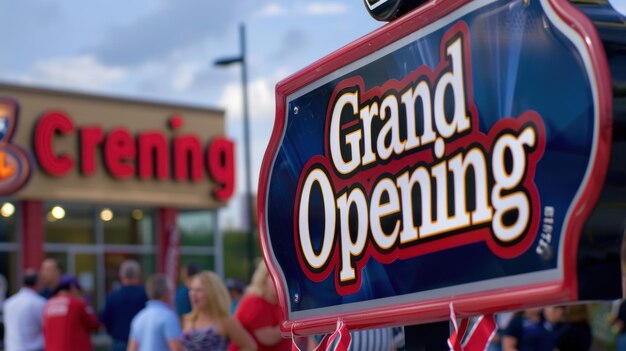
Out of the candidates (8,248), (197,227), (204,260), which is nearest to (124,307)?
(8,248)

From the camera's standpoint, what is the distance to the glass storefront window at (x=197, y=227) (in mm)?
25977

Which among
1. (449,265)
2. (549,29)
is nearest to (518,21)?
(549,29)

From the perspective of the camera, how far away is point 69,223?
23406 millimetres

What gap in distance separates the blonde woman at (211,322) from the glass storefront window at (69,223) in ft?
52.5

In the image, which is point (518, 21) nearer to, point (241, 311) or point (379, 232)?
point (379, 232)

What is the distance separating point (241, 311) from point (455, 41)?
5480 mm

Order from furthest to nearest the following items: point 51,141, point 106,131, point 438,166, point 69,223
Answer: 1. point 106,131
2. point 69,223
3. point 51,141
4. point 438,166

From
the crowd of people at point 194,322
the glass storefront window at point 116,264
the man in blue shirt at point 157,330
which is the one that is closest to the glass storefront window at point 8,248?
the glass storefront window at point 116,264

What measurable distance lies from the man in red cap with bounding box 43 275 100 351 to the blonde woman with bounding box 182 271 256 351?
127 inches

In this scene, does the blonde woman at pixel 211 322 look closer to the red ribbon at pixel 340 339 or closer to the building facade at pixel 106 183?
the red ribbon at pixel 340 339

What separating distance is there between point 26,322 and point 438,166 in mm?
9535

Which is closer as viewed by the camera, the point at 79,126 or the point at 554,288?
the point at 554,288

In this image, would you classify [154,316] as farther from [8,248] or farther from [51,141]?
[51,141]

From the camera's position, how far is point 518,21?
6.36 feet
